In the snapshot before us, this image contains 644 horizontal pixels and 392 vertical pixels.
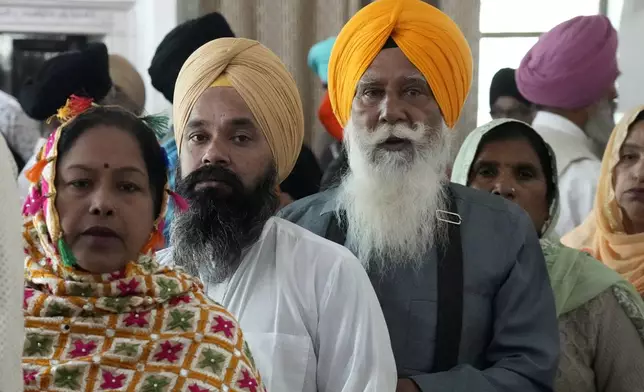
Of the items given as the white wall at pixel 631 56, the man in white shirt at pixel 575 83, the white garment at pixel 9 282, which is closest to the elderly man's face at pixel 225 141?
the white garment at pixel 9 282

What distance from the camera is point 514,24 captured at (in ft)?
19.7

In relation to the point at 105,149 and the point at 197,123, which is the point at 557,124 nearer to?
the point at 197,123

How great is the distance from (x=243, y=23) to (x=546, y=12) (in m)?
1.90

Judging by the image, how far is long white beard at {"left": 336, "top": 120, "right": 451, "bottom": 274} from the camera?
8.30 ft

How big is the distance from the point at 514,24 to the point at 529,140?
317 centimetres

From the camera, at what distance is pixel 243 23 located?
5215 millimetres

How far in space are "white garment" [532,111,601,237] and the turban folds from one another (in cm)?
186

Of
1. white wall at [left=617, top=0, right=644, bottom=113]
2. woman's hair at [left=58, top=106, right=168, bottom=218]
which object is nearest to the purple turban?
white wall at [left=617, top=0, right=644, bottom=113]

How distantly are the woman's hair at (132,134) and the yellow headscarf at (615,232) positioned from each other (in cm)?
185

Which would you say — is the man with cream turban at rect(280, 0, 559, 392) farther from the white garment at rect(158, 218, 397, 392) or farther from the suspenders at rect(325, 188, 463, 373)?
the white garment at rect(158, 218, 397, 392)

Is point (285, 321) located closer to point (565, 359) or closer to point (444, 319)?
point (444, 319)

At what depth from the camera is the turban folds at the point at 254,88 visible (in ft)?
7.89

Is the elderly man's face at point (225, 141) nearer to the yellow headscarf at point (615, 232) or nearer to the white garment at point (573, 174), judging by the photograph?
the yellow headscarf at point (615, 232)

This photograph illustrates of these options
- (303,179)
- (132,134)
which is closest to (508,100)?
(303,179)
